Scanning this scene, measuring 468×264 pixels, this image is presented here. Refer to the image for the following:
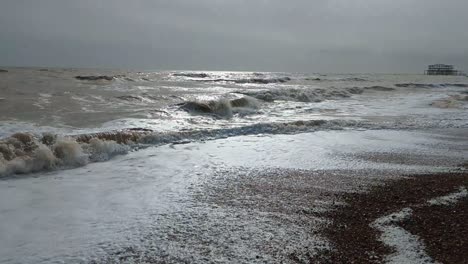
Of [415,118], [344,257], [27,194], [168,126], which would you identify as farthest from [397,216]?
[415,118]

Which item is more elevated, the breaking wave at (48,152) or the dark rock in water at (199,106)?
the dark rock in water at (199,106)

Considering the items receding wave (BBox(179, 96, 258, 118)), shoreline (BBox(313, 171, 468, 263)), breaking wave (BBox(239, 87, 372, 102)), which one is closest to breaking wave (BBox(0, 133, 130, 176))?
shoreline (BBox(313, 171, 468, 263))

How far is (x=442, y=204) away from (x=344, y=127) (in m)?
7.14

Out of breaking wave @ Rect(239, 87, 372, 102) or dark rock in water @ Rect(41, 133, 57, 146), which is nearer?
dark rock in water @ Rect(41, 133, 57, 146)

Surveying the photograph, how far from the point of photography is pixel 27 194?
5152 millimetres

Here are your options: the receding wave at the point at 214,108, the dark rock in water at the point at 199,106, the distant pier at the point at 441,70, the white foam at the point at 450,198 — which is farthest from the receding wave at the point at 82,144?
the distant pier at the point at 441,70

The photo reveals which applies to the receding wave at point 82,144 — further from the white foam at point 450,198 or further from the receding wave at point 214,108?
the white foam at point 450,198

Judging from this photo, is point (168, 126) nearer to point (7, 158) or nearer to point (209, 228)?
point (7, 158)

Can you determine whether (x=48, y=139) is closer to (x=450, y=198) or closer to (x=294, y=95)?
(x=450, y=198)

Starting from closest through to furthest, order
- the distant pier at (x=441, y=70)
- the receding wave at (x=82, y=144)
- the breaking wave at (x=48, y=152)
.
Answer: the breaking wave at (x=48, y=152), the receding wave at (x=82, y=144), the distant pier at (x=441, y=70)

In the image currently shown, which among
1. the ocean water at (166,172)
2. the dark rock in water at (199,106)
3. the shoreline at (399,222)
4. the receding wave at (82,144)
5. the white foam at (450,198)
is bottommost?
the white foam at (450,198)

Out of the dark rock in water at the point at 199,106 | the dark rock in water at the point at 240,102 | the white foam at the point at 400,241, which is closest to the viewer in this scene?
the white foam at the point at 400,241

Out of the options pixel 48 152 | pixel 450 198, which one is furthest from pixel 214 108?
pixel 450 198

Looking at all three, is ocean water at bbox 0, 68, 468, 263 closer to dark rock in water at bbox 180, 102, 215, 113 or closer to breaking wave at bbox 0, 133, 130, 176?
breaking wave at bbox 0, 133, 130, 176
